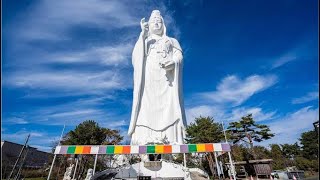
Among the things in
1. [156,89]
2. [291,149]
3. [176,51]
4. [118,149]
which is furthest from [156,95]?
[291,149]

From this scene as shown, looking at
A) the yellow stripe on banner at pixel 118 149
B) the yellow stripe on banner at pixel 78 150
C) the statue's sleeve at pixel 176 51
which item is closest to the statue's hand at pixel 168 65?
the statue's sleeve at pixel 176 51

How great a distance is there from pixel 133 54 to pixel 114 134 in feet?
39.0

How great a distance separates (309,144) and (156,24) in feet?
119

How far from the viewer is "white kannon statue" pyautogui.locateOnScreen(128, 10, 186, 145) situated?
21.5m

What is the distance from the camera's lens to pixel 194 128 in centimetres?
2309

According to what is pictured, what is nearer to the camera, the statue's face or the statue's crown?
the statue's face

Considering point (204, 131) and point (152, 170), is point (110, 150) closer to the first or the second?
point (152, 170)

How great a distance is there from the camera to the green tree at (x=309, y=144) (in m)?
43.2

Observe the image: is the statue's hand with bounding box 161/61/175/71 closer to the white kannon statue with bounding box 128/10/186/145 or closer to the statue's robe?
the white kannon statue with bounding box 128/10/186/145

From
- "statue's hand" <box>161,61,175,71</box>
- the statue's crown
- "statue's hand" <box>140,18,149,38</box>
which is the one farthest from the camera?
the statue's crown

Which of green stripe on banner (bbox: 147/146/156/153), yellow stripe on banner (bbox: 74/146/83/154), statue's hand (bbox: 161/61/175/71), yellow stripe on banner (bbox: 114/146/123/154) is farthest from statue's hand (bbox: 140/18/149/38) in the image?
yellow stripe on banner (bbox: 74/146/83/154)

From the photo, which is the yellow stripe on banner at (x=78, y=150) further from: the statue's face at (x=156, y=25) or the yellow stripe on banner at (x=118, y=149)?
the statue's face at (x=156, y=25)

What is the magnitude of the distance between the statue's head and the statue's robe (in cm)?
85

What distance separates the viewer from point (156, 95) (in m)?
23.2
